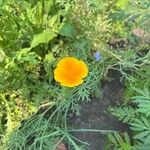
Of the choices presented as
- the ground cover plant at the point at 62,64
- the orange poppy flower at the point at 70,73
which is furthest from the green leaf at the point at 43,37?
the orange poppy flower at the point at 70,73

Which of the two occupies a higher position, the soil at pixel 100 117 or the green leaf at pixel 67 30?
the green leaf at pixel 67 30

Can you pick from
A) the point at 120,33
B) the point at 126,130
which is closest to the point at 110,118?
the point at 126,130

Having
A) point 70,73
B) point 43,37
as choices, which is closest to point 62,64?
point 70,73

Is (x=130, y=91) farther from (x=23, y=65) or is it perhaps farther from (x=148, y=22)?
(x=23, y=65)

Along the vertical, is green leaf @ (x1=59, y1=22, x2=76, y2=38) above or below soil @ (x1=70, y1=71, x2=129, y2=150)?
above

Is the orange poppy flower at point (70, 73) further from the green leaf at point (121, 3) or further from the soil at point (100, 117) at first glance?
the green leaf at point (121, 3)

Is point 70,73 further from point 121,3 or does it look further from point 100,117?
point 121,3

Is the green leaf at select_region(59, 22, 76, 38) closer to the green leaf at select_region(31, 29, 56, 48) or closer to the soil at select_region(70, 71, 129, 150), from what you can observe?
the green leaf at select_region(31, 29, 56, 48)

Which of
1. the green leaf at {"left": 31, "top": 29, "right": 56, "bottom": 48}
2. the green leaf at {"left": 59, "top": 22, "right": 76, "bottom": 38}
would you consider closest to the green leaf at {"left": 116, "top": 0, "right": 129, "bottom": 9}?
the green leaf at {"left": 59, "top": 22, "right": 76, "bottom": 38}

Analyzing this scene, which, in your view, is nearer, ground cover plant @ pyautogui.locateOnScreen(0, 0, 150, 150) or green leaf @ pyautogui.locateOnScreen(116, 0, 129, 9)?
ground cover plant @ pyautogui.locateOnScreen(0, 0, 150, 150)
